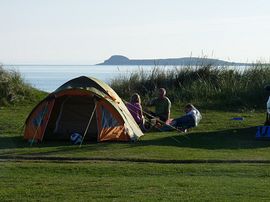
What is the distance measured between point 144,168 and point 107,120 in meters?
4.20

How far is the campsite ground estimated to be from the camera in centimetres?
921

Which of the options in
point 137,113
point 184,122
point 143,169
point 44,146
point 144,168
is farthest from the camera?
point 184,122

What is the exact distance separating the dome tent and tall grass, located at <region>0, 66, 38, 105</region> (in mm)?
8335

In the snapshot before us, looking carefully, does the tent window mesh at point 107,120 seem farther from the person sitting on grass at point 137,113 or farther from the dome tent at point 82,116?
the person sitting on grass at point 137,113

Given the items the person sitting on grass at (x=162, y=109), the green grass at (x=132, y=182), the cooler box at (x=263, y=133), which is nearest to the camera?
the green grass at (x=132, y=182)

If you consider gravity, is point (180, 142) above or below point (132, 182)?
below

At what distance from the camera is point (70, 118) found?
16328 mm

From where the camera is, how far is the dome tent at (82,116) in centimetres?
1559

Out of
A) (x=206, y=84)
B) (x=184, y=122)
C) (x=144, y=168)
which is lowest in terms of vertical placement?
(x=144, y=168)

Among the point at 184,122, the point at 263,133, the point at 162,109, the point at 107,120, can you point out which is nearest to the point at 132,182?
the point at 107,120

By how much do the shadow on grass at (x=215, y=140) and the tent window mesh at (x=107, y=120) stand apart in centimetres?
85

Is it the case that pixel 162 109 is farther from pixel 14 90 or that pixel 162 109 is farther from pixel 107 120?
pixel 14 90

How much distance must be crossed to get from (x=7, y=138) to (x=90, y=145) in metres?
2.38

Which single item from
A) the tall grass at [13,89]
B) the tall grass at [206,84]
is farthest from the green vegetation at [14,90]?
the tall grass at [206,84]
